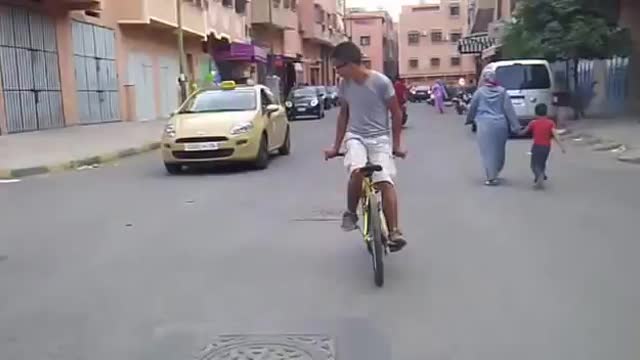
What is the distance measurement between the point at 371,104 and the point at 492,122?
5.86 m

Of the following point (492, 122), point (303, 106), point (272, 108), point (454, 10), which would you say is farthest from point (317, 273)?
point (454, 10)

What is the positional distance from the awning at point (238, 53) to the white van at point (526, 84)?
2471cm

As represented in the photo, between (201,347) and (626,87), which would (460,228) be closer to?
(201,347)

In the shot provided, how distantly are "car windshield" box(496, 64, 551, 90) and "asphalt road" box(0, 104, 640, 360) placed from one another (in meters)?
10.8

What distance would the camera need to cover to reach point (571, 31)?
25312mm

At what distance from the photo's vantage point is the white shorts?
6738mm

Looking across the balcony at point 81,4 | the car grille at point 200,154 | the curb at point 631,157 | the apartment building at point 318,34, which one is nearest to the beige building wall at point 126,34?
the balcony at point 81,4

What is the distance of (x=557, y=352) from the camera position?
478cm

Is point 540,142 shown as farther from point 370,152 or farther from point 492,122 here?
point 370,152

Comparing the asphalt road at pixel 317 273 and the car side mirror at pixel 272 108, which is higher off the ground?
the car side mirror at pixel 272 108

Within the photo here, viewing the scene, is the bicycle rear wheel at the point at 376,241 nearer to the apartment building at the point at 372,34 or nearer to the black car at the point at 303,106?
the black car at the point at 303,106

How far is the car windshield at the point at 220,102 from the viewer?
613 inches

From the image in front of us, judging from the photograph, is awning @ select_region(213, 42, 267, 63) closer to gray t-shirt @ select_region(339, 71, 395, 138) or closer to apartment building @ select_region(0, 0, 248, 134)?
apartment building @ select_region(0, 0, 248, 134)

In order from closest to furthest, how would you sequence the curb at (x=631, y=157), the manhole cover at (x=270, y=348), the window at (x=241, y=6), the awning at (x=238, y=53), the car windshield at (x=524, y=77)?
the manhole cover at (x=270, y=348)
the curb at (x=631, y=157)
the car windshield at (x=524, y=77)
the awning at (x=238, y=53)
the window at (x=241, y=6)
